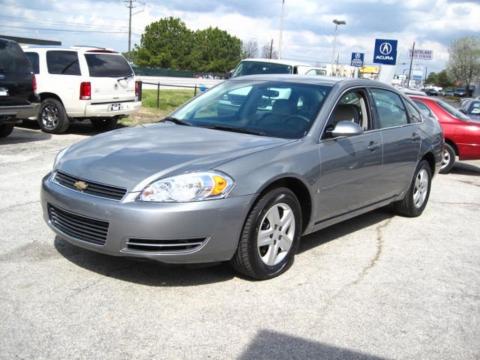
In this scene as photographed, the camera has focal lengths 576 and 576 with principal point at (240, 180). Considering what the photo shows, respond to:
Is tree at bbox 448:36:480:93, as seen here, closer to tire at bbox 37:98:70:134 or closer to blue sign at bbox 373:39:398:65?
blue sign at bbox 373:39:398:65

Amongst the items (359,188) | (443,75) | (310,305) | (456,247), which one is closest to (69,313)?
(310,305)

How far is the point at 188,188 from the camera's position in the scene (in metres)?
3.89

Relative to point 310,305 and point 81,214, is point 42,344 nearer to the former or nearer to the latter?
point 81,214

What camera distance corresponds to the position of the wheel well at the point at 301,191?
4.41 meters

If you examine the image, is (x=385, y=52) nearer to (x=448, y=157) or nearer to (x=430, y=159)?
(x=448, y=157)

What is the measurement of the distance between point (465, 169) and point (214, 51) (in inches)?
3994

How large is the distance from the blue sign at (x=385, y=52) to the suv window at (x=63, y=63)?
9.54 m

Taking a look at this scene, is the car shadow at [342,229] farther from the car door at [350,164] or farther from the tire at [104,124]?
the tire at [104,124]

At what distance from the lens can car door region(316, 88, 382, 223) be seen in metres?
4.89

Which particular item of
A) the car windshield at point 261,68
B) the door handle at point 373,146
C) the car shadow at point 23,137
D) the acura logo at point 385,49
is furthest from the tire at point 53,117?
the acura logo at point 385,49

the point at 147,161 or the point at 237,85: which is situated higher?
the point at 237,85

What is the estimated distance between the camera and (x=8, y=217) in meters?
5.68

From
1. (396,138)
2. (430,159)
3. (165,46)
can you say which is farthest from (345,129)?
(165,46)

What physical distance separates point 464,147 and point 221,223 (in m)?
8.50
